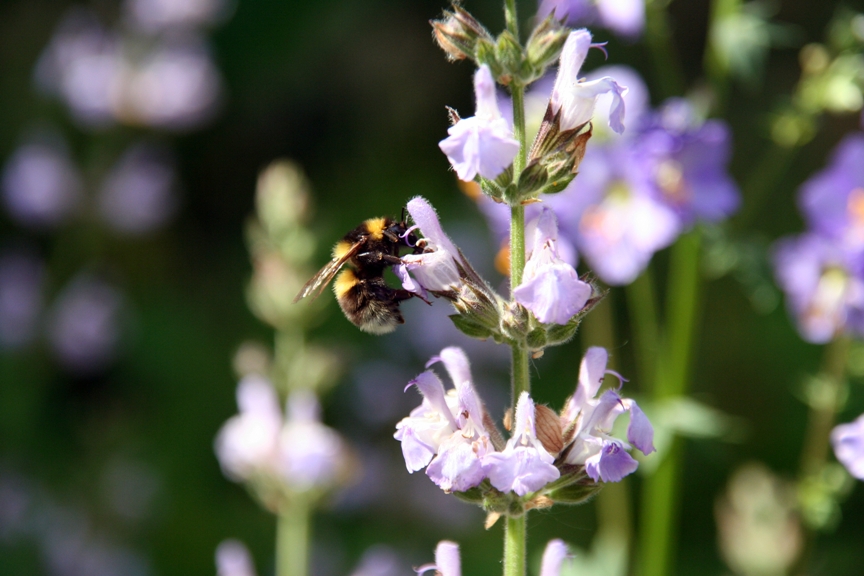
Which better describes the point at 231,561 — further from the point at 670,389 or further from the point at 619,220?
the point at 619,220

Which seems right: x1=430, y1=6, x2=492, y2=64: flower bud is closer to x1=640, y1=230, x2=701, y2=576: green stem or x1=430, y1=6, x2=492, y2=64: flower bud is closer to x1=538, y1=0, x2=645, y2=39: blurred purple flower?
x1=538, y1=0, x2=645, y2=39: blurred purple flower

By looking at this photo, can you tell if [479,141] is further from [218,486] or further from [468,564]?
[218,486]

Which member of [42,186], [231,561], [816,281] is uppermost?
[42,186]

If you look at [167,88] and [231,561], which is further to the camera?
[167,88]

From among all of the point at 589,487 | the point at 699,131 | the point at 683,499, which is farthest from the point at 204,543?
the point at 589,487

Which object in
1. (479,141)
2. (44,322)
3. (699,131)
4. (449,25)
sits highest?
(44,322)

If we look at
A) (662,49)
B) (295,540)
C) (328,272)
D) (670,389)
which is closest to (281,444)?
(295,540)

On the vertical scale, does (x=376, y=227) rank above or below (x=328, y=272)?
above
